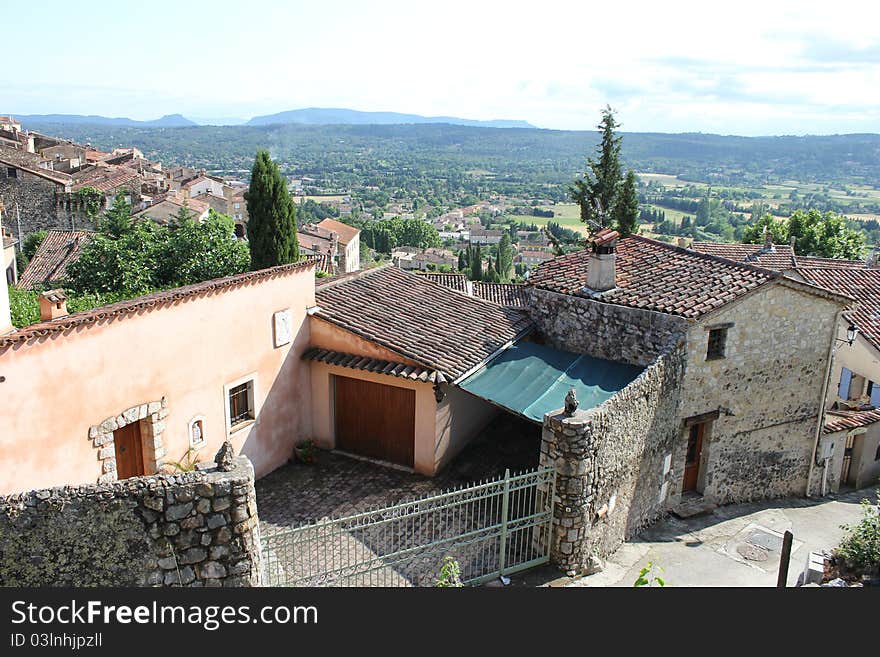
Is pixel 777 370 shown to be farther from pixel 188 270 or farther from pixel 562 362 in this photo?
pixel 188 270

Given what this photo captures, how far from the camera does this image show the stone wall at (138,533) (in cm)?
664

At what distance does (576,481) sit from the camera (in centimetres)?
1039

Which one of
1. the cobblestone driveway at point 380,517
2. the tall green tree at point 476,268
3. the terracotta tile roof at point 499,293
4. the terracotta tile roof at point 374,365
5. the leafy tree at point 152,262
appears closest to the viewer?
the cobblestone driveway at point 380,517

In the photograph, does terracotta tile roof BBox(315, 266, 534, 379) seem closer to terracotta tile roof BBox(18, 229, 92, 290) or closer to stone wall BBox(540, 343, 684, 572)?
stone wall BBox(540, 343, 684, 572)

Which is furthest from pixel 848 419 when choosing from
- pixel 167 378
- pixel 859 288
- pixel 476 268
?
pixel 476 268

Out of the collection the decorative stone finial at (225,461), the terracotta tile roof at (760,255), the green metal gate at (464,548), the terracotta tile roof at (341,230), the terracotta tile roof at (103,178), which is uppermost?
the terracotta tile roof at (103,178)

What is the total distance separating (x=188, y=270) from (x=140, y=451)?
33.5 ft

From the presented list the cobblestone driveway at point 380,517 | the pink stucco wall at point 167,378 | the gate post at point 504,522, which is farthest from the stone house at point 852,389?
the pink stucco wall at point 167,378

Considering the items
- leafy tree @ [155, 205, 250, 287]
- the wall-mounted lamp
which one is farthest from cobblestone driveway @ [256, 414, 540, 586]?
the wall-mounted lamp

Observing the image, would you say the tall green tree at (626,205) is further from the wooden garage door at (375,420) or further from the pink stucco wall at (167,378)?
the pink stucco wall at (167,378)

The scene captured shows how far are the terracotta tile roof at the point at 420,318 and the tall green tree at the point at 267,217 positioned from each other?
759 cm

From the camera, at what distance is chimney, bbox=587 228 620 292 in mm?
15250

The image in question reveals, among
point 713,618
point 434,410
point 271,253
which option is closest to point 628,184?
point 271,253

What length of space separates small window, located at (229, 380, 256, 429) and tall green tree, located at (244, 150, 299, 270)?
11.7 metres
